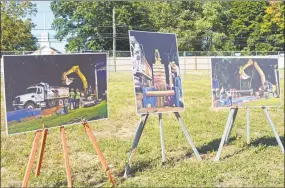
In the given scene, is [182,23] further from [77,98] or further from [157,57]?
[77,98]

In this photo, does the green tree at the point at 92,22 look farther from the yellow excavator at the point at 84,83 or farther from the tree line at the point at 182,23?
the yellow excavator at the point at 84,83

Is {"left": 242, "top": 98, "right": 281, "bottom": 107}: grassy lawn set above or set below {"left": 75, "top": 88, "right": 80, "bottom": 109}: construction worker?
below

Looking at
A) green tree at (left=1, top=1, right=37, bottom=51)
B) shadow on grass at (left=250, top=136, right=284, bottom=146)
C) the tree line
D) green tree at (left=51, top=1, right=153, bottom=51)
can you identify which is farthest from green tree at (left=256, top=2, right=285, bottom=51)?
shadow on grass at (left=250, top=136, right=284, bottom=146)

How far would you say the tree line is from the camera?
11664 mm

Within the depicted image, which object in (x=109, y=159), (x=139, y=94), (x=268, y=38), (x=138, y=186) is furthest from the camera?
(x=268, y=38)

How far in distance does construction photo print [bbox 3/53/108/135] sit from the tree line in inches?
291

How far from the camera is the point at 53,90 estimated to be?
2.71 metres

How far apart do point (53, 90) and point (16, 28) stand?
9.84 metres

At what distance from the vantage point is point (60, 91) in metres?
2.76

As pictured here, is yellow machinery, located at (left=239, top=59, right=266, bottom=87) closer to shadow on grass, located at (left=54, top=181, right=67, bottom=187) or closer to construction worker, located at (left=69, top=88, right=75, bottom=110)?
construction worker, located at (left=69, top=88, right=75, bottom=110)

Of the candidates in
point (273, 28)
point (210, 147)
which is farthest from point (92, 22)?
point (273, 28)

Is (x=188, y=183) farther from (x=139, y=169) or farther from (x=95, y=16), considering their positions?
(x=95, y=16)

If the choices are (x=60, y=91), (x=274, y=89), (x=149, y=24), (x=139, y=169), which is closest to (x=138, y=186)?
(x=139, y=169)

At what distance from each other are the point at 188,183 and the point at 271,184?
77cm
